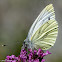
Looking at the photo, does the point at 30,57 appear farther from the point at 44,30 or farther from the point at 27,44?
the point at 44,30

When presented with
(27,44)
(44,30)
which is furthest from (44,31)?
(27,44)

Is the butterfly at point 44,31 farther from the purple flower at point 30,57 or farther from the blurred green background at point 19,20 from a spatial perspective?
the blurred green background at point 19,20

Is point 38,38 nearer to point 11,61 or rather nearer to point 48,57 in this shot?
point 11,61

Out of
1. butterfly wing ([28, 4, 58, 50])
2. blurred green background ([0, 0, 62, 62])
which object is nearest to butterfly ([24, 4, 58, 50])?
butterfly wing ([28, 4, 58, 50])

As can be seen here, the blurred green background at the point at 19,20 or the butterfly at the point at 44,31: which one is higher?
the blurred green background at the point at 19,20

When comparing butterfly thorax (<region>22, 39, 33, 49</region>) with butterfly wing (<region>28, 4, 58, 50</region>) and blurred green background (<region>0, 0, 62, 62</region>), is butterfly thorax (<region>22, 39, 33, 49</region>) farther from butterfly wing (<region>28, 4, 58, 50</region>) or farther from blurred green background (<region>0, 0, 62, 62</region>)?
blurred green background (<region>0, 0, 62, 62</region>)

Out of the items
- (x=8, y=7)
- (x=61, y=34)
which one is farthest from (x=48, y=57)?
(x=8, y=7)

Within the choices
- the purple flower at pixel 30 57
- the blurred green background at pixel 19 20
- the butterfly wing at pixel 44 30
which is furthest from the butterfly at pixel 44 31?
the blurred green background at pixel 19 20
